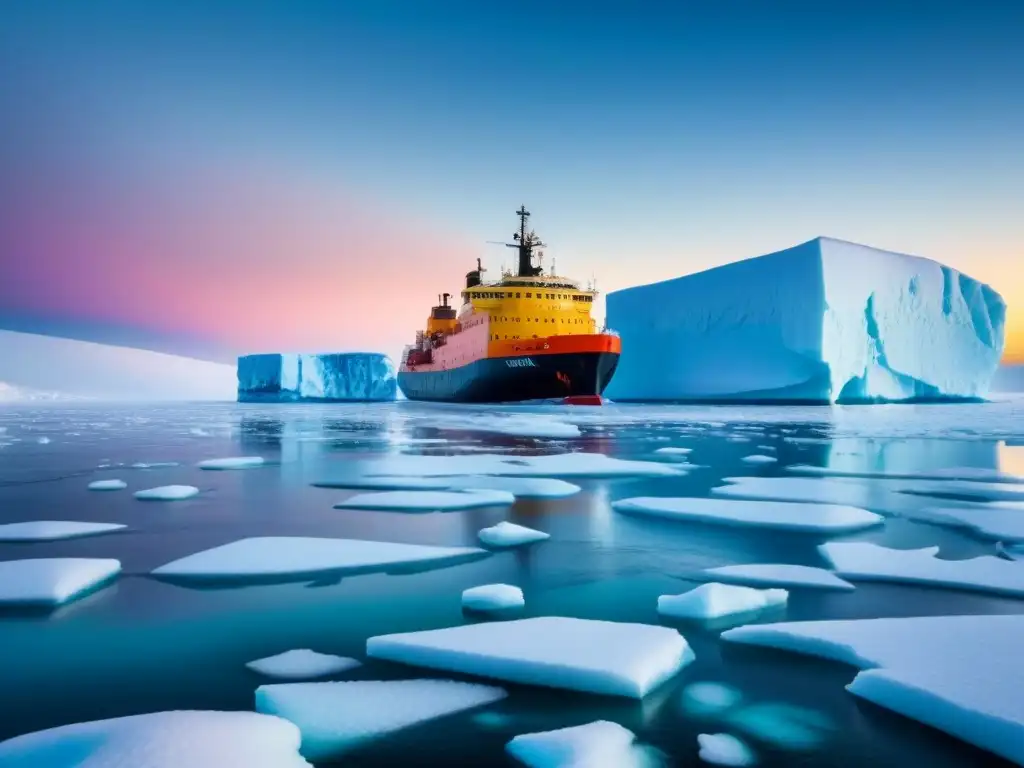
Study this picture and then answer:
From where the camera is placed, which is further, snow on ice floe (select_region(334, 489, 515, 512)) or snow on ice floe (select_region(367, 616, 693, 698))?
snow on ice floe (select_region(334, 489, 515, 512))

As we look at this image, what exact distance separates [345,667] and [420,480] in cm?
330

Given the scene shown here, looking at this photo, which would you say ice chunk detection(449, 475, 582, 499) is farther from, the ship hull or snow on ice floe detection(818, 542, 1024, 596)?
the ship hull

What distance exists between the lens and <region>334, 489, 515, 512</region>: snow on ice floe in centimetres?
380

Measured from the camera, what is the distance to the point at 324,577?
7.86 ft

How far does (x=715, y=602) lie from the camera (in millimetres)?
1998

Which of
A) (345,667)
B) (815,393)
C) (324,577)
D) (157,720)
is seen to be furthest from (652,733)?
(815,393)

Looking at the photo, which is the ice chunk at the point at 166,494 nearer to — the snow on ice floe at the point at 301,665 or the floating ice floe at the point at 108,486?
the floating ice floe at the point at 108,486

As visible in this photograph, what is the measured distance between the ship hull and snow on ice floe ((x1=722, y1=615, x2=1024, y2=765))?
57.1ft

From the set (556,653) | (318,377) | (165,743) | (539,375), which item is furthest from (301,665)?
(318,377)

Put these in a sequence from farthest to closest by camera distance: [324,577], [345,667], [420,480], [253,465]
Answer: [253,465] → [420,480] → [324,577] → [345,667]

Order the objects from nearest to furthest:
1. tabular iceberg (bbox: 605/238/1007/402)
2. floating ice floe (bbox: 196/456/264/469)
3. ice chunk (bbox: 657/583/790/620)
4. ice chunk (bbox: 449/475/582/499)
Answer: ice chunk (bbox: 657/583/790/620) → ice chunk (bbox: 449/475/582/499) → floating ice floe (bbox: 196/456/264/469) → tabular iceberg (bbox: 605/238/1007/402)

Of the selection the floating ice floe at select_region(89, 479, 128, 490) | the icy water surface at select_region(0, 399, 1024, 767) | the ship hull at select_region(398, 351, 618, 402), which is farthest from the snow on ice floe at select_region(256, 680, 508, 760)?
the ship hull at select_region(398, 351, 618, 402)

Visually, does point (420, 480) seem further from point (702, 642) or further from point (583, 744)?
point (583, 744)

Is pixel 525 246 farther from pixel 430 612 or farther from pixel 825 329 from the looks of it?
pixel 430 612
